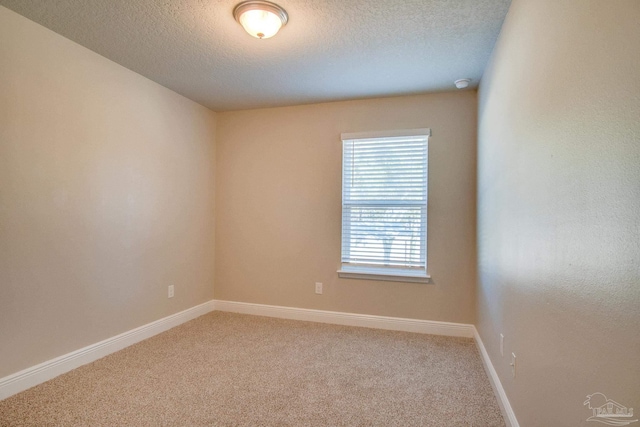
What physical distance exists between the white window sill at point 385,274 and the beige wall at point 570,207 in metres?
1.33

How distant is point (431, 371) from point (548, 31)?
2239 millimetres

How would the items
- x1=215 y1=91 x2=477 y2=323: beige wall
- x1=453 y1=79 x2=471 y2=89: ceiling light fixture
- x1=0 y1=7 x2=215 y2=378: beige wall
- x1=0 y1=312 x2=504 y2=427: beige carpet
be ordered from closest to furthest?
x1=0 y1=312 x2=504 y2=427: beige carpet < x1=0 y1=7 x2=215 y2=378: beige wall < x1=453 y1=79 x2=471 y2=89: ceiling light fixture < x1=215 y1=91 x2=477 y2=323: beige wall

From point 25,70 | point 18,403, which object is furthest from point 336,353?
point 25,70

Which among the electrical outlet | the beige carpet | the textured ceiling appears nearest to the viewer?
the electrical outlet

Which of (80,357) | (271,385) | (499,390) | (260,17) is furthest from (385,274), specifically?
(80,357)

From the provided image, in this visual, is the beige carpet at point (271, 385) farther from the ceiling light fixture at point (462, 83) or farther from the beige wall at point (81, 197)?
the ceiling light fixture at point (462, 83)

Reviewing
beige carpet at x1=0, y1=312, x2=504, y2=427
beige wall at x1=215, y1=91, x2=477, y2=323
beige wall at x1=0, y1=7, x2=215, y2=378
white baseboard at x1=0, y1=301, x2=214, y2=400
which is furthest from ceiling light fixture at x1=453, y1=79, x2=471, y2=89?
white baseboard at x1=0, y1=301, x2=214, y2=400

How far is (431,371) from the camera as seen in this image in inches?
95.7

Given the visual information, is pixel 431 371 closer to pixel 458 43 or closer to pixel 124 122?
pixel 458 43

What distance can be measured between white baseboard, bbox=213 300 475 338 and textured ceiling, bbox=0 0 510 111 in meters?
2.34

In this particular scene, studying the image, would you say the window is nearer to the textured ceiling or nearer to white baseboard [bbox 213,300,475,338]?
white baseboard [bbox 213,300,475,338]

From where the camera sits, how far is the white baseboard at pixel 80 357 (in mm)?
2035

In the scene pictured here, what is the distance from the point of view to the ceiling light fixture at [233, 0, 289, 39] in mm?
1889

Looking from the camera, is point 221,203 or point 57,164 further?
point 221,203
